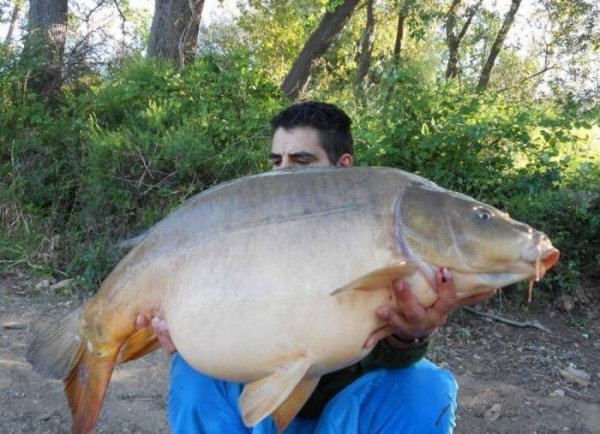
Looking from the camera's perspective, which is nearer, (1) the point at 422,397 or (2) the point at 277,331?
(2) the point at 277,331

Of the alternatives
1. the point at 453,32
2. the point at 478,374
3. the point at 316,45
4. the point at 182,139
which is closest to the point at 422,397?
the point at 478,374

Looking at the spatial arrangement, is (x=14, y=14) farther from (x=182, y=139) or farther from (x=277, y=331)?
(x=277, y=331)

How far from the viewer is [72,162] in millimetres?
5719

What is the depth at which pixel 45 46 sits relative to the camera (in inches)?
259

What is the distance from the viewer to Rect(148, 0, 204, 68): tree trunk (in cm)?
689

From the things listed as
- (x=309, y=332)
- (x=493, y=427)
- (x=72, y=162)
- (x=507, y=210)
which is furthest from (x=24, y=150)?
(x=309, y=332)

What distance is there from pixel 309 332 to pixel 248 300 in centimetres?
17

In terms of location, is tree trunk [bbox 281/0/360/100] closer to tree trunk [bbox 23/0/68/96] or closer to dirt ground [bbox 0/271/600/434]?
tree trunk [bbox 23/0/68/96]

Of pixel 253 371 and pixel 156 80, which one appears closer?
pixel 253 371

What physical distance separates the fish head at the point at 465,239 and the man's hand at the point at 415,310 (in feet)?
0.10

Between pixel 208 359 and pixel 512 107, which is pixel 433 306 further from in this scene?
pixel 512 107

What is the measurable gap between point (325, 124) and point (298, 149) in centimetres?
17

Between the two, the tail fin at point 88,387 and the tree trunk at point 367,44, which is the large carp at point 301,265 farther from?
the tree trunk at point 367,44

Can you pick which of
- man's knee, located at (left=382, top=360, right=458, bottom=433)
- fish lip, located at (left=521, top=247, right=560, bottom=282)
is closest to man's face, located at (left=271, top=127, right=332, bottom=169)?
man's knee, located at (left=382, top=360, right=458, bottom=433)
